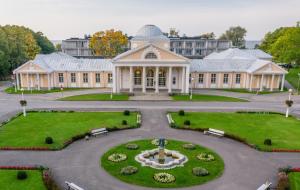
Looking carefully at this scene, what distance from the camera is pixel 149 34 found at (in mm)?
71250

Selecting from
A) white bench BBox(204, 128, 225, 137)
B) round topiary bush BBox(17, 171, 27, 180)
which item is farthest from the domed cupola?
round topiary bush BBox(17, 171, 27, 180)

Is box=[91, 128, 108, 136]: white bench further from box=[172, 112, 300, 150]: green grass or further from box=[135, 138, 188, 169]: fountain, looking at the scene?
box=[172, 112, 300, 150]: green grass

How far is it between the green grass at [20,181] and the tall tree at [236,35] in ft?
455

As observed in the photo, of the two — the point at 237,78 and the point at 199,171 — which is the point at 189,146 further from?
the point at 237,78

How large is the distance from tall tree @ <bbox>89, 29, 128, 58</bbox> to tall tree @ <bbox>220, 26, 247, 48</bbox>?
72.3m

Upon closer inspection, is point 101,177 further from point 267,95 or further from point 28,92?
point 267,95

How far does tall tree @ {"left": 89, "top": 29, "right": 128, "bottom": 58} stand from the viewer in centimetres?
9512

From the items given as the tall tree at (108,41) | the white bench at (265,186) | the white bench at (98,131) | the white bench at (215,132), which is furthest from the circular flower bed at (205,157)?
the tall tree at (108,41)

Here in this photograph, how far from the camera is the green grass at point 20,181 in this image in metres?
19.4

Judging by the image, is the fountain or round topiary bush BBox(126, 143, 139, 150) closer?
the fountain

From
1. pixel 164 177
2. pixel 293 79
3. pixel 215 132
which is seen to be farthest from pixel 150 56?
pixel 293 79

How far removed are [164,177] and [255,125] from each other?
66.1 ft

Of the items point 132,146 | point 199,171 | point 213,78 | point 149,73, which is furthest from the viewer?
point 213,78

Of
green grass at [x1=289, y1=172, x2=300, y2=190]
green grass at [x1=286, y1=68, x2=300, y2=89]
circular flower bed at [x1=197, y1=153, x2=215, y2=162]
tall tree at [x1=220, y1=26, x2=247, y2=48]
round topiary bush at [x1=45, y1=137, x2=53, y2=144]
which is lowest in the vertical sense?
green grass at [x1=289, y1=172, x2=300, y2=190]
